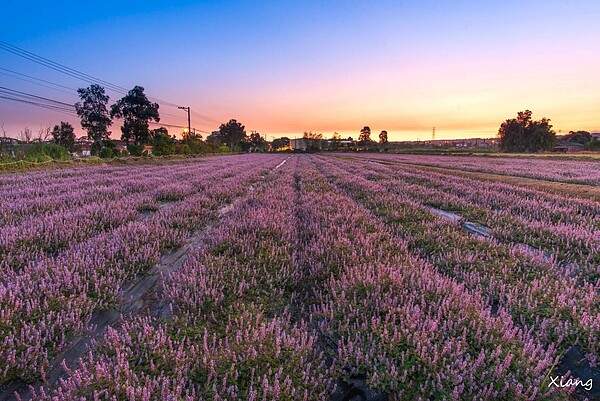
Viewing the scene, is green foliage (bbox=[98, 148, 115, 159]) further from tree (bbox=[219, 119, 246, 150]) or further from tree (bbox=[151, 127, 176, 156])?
tree (bbox=[219, 119, 246, 150])

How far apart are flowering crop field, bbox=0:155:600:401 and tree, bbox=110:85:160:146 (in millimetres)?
76362

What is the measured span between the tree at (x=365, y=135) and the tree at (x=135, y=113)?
108718mm

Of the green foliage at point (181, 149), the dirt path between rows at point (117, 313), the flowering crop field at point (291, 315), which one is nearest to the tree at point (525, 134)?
the green foliage at point (181, 149)

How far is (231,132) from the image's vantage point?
497ft

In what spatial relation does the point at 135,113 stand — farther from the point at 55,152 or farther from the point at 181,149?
the point at 55,152

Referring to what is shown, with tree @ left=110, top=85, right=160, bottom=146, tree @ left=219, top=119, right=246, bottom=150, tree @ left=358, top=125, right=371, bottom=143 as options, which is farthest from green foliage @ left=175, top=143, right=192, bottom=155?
tree @ left=358, top=125, right=371, bottom=143

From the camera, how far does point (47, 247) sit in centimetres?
460

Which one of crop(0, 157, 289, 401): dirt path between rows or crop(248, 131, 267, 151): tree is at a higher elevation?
crop(248, 131, 267, 151): tree

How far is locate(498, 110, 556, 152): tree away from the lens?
91000 mm

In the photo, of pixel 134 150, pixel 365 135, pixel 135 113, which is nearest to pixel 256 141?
pixel 365 135

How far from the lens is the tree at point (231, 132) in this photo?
151 metres

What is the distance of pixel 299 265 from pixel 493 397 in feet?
8.69

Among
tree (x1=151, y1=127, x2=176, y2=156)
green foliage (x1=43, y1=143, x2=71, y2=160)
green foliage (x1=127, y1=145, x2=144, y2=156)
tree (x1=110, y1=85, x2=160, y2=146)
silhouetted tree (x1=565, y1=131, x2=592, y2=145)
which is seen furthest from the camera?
silhouetted tree (x1=565, y1=131, x2=592, y2=145)

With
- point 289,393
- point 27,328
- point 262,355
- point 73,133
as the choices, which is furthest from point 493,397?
point 73,133
